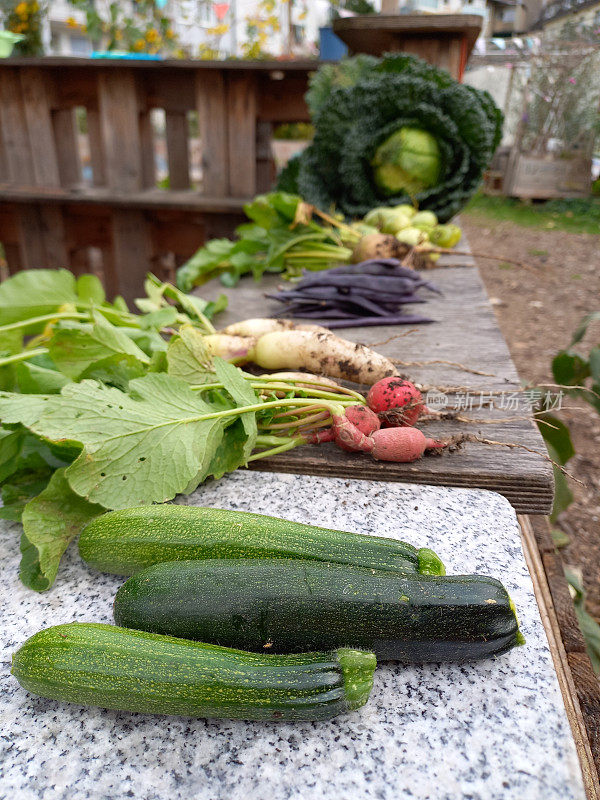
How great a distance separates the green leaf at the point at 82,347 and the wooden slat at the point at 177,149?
386 cm

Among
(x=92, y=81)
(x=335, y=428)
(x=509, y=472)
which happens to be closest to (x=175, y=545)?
(x=335, y=428)

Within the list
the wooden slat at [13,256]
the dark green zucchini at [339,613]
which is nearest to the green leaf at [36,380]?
the dark green zucchini at [339,613]

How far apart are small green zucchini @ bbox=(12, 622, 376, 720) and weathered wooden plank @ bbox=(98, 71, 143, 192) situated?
481 cm

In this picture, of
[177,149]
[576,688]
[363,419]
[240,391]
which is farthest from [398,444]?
[177,149]

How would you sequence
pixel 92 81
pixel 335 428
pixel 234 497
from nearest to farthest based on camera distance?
pixel 234 497 → pixel 335 428 → pixel 92 81

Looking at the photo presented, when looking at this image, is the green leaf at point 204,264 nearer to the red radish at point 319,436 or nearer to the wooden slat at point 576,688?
the red radish at point 319,436

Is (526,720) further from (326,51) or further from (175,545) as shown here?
(326,51)

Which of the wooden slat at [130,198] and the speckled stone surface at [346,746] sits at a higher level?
the speckled stone surface at [346,746]

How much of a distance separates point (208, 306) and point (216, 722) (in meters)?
1.99

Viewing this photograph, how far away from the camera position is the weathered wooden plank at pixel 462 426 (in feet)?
Result: 5.27

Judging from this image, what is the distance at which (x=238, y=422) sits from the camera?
5.35ft

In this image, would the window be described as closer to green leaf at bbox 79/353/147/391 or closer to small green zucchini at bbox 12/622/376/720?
green leaf at bbox 79/353/147/391

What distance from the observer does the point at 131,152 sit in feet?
16.5

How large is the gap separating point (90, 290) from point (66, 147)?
12.9ft
